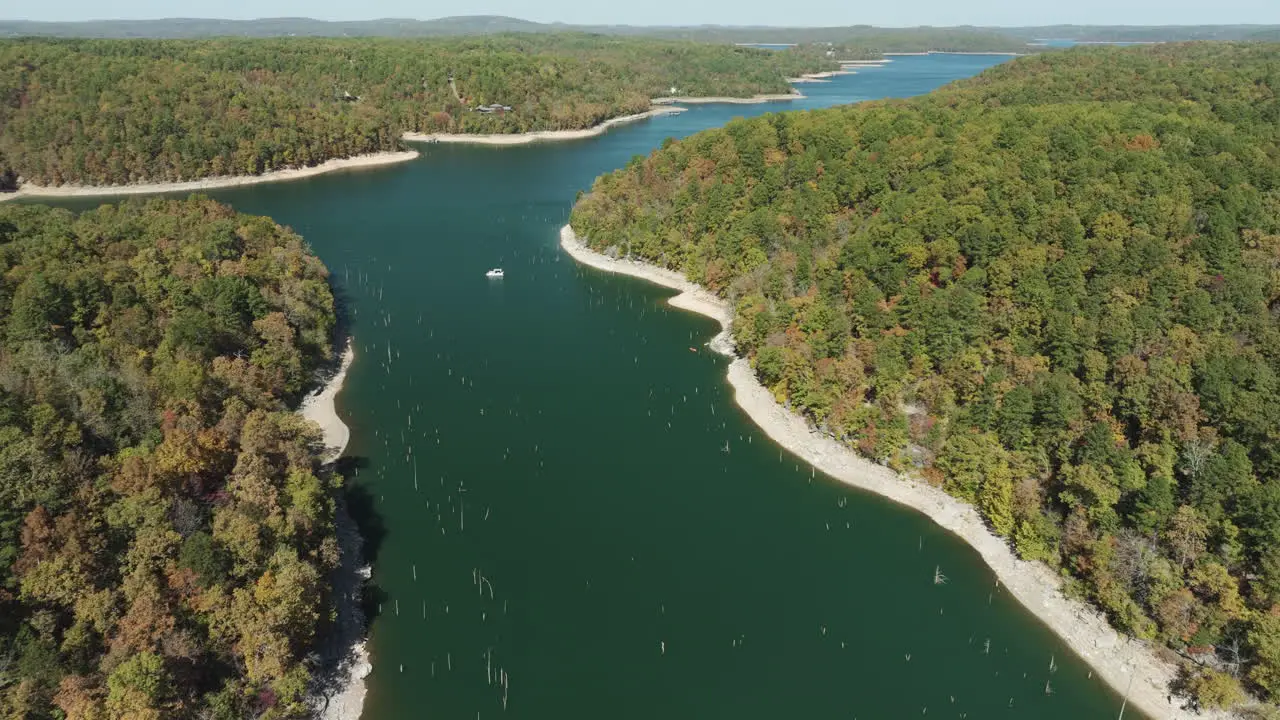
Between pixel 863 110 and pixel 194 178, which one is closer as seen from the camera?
pixel 863 110

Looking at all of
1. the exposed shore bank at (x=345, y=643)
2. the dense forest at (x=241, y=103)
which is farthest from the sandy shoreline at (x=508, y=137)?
the exposed shore bank at (x=345, y=643)

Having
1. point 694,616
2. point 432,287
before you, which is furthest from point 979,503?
point 432,287

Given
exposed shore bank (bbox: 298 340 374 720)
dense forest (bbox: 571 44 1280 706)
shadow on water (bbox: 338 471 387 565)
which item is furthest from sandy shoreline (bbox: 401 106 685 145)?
exposed shore bank (bbox: 298 340 374 720)

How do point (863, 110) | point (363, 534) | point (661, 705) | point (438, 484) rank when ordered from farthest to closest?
point (863, 110), point (438, 484), point (363, 534), point (661, 705)

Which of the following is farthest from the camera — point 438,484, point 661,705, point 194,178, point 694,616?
point 194,178

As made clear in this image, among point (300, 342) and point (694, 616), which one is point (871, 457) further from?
point (300, 342)

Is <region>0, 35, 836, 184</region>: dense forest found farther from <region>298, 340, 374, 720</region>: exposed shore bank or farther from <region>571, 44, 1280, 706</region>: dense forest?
<region>298, 340, 374, 720</region>: exposed shore bank

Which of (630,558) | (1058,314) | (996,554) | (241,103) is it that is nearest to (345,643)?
(630,558)
